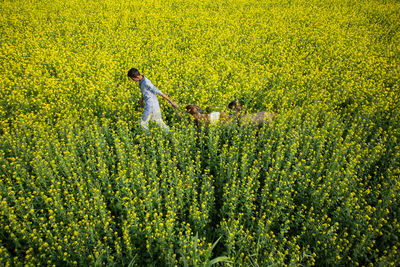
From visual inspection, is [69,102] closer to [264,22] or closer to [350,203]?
[350,203]

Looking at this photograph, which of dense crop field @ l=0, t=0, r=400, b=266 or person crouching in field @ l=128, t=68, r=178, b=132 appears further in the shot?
person crouching in field @ l=128, t=68, r=178, b=132

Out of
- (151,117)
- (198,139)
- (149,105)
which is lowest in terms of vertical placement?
(198,139)

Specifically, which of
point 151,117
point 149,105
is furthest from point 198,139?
point 149,105

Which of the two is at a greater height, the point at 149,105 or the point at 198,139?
the point at 149,105

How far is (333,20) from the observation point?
14.0 metres

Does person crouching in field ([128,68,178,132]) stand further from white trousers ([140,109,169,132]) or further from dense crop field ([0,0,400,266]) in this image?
dense crop field ([0,0,400,266])

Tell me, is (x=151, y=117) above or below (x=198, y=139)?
above

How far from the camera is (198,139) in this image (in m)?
5.46

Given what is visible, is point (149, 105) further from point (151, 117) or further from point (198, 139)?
point (198, 139)

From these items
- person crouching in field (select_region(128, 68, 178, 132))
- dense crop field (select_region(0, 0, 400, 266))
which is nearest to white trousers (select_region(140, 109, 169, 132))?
person crouching in field (select_region(128, 68, 178, 132))

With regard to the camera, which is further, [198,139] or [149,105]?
[198,139]

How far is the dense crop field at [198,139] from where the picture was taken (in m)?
3.06

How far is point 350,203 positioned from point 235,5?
17.9 metres

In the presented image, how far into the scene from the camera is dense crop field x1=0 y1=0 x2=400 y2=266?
3.06 meters
